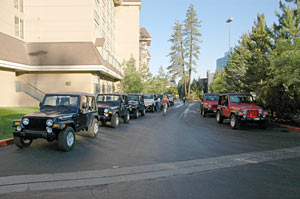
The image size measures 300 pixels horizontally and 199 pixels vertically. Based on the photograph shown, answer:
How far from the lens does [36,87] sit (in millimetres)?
22875

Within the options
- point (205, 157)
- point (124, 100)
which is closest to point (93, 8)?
point (124, 100)

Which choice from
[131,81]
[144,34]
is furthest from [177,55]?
[131,81]

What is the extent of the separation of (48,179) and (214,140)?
20.6 feet

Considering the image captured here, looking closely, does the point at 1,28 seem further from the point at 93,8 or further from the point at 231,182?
the point at 231,182

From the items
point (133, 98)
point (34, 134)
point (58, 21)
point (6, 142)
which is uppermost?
point (58, 21)

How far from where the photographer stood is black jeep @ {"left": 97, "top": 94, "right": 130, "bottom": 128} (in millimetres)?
12062

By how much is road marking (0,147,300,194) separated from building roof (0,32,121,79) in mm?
17313

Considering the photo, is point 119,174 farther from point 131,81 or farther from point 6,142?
point 131,81

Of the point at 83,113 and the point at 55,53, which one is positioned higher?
the point at 55,53

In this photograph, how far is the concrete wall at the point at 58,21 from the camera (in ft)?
76.1

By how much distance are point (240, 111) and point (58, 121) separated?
8700mm

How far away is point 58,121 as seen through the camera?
703 cm

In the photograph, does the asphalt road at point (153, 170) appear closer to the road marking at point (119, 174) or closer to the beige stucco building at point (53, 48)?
the road marking at point (119, 174)

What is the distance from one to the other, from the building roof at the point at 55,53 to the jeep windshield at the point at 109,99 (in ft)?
29.1
